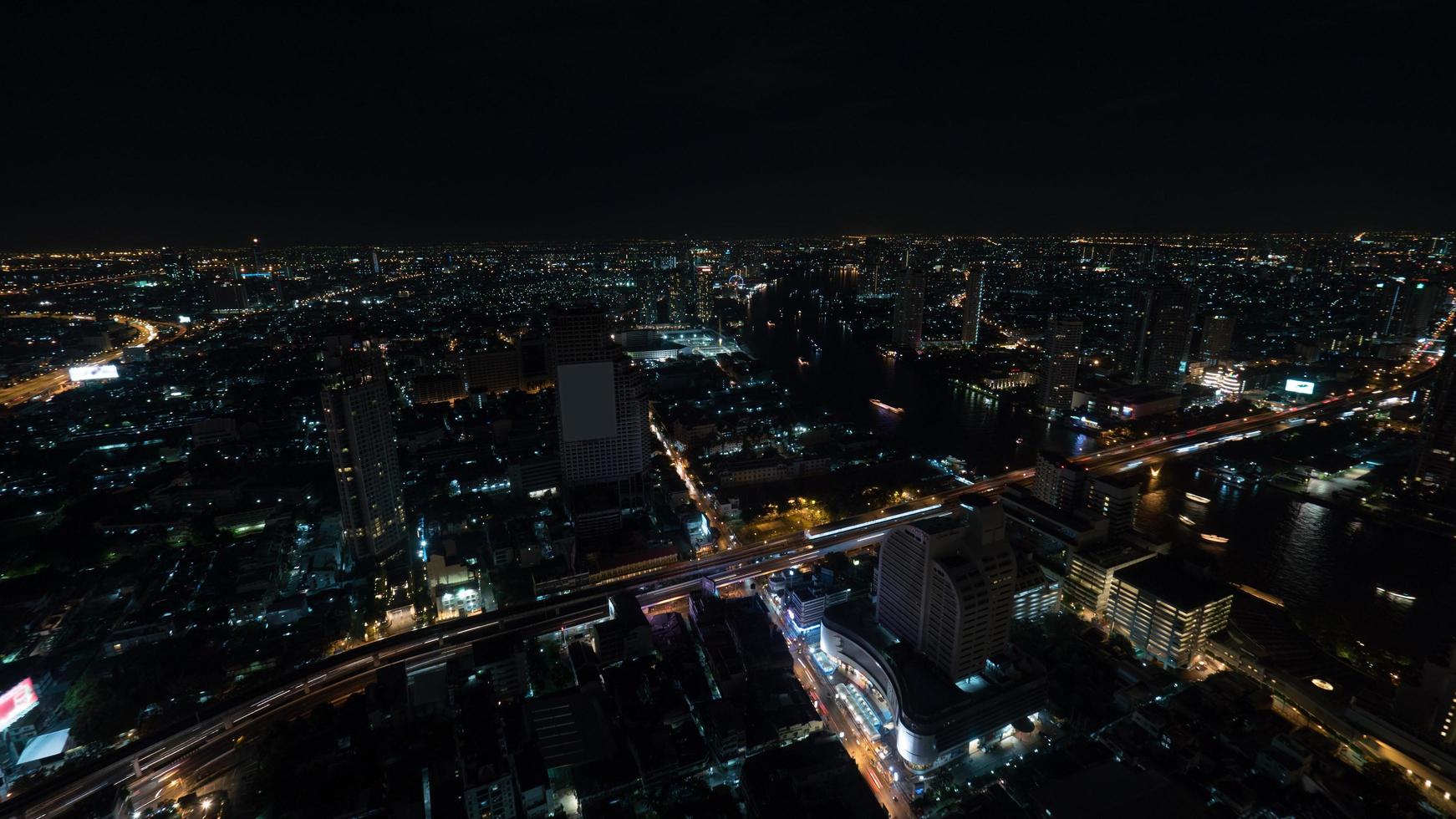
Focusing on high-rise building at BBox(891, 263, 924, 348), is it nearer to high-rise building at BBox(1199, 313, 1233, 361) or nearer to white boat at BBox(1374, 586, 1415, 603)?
high-rise building at BBox(1199, 313, 1233, 361)

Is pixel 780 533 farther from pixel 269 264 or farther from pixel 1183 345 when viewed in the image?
pixel 269 264

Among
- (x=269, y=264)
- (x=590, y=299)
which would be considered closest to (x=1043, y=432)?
(x=590, y=299)

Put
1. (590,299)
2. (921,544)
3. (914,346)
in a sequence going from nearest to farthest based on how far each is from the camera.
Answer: (921,544) < (914,346) < (590,299)

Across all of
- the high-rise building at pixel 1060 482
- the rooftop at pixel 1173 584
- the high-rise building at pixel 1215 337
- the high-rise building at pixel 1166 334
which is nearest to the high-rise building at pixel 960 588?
the rooftop at pixel 1173 584

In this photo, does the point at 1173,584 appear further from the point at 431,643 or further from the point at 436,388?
the point at 436,388

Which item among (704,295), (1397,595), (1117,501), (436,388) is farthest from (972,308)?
(436,388)

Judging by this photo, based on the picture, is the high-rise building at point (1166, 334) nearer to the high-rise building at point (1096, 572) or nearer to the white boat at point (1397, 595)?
the white boat at point (1397, 595)
